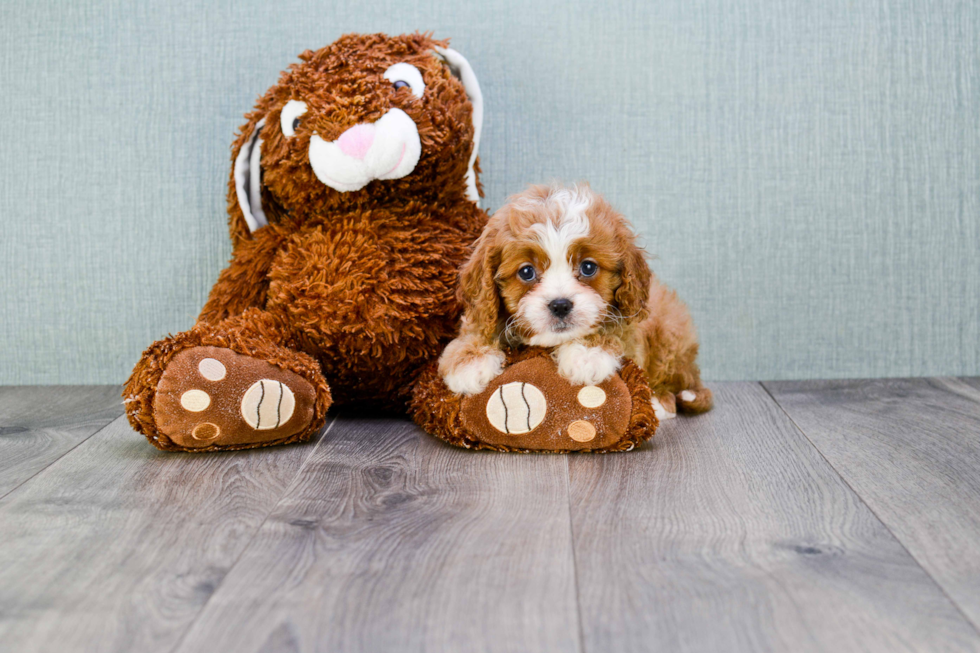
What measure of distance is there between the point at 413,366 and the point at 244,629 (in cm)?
86

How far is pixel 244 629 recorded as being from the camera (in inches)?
32.5

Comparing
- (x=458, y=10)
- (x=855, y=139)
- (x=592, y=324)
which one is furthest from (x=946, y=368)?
(x=458, y=10)

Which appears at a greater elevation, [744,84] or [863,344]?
[744,84]

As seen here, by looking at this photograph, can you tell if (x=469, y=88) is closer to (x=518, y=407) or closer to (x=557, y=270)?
(x=557, y=270)

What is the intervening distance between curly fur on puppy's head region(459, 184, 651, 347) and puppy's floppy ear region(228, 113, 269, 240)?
0.54m

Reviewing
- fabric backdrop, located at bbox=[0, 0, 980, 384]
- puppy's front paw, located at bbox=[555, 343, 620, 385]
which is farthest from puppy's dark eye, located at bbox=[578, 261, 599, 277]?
fabric backdrop, located at bbox=[0, 0, 980, 384]

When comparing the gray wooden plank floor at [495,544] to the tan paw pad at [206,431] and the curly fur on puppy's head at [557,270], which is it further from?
the curly fur on puppy's head at [557,270]

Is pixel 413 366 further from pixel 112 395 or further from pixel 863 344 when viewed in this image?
pixel 863 344

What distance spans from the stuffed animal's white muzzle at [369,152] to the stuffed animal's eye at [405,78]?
0.22ft

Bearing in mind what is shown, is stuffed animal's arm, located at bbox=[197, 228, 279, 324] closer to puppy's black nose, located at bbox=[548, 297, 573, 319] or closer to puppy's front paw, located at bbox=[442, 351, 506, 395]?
puppy's front paw, located at bbox=[442, 351, 506, 395]

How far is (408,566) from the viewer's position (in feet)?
3.17

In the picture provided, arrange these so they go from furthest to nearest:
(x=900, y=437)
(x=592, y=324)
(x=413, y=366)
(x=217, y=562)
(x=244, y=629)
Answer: (x=413, y=366)
(x=900, y=437)
(x=592, y=324)
(x=217, y=562)
(x=244, y=629)

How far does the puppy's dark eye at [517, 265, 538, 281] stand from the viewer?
1.40 meters

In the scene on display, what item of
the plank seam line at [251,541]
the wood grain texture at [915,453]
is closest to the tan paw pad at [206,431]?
the plank seam line at [251,541]
